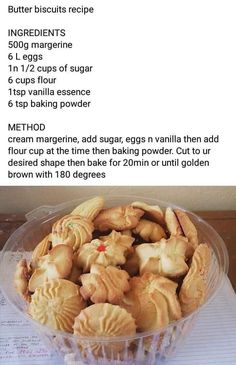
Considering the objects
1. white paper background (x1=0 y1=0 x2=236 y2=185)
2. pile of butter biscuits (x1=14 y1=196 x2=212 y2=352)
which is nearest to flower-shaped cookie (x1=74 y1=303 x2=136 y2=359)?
pile of butter biscuits (x1=14 y1=196 x2=212 y2=352)

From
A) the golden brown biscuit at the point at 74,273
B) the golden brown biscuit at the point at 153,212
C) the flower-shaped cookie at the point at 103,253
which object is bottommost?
the golden brown biscuit at the point at 74,273

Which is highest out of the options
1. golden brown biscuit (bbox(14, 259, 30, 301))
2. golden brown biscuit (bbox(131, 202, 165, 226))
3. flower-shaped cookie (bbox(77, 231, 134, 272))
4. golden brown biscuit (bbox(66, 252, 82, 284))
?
golden brown biscuit (bbox(131, 202, 165, 226))

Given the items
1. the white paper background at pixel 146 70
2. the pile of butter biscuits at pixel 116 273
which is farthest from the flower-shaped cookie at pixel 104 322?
the white paper background at pixel 146 70

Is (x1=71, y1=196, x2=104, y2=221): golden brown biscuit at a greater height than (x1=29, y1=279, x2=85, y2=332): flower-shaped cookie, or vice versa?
(x1=71, y1=196, x2=104, y2=221): golden brown biscuit

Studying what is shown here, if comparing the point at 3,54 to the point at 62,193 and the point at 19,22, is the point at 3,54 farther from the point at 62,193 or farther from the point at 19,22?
the point at 62,193

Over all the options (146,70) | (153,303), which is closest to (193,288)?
(153,303)

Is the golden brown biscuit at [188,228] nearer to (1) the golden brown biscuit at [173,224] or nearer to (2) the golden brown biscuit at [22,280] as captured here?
(1) the golden brown biscuit at [173,224]

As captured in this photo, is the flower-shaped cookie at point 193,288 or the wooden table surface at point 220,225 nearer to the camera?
the flower-shaped cookie at point 193,288

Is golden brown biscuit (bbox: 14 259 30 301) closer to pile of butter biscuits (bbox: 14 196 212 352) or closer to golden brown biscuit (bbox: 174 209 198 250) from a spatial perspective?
pile of butter biscuits (bbox: 14 196 212 352)
